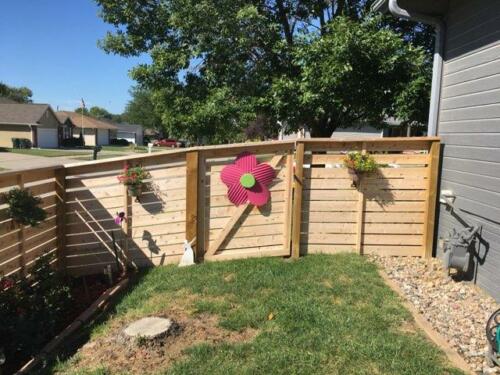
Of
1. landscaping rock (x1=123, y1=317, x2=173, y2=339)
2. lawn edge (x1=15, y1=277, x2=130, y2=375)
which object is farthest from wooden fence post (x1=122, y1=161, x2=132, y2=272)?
landscaping rock (x1=123, y1=317, x2=173, y2=339)

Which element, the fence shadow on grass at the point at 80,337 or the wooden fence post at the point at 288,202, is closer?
the fence shadow on grass at the point at 80,337

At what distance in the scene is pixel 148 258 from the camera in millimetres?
5719

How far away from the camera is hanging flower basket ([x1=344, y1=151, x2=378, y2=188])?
17.5 ft

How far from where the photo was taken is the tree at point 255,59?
7.25m

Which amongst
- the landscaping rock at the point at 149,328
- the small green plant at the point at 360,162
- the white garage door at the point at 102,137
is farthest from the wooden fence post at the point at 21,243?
the white garage door at the point at 102,137

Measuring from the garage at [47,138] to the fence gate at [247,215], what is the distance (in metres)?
43.9

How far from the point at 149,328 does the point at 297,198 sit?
8.65 ft

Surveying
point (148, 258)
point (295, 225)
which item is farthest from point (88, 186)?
point (295, 225)

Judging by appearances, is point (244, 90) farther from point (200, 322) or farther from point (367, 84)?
point (200, 322)

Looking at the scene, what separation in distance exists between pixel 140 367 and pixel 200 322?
2.51 ft

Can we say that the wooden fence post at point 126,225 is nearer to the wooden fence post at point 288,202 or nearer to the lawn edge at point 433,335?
the wooden fence post at point 288,202

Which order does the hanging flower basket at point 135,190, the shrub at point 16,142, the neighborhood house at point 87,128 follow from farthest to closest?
the neighborhood house at point 87,128
the shrub at point 16,142
the hanging flower basket at point 135,190

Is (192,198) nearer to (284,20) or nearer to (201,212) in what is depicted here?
(201,212)

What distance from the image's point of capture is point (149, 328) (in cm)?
363
